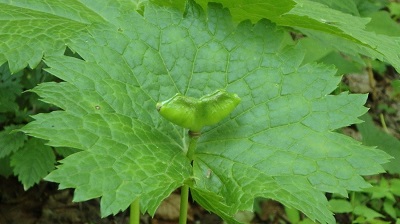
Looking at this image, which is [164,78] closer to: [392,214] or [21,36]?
[21,36]

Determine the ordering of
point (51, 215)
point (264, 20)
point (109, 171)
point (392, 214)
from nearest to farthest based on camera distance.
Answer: point (109, 171)
point (264, 20)
point (51, 215)
point (392, 214)

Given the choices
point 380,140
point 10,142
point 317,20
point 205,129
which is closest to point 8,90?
point 10,142

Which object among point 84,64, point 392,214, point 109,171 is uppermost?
point 84,64

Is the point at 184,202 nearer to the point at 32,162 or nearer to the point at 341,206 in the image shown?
the point at 32,162

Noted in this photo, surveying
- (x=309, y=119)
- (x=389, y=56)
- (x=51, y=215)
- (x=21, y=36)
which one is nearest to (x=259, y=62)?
(x=309, y=119)

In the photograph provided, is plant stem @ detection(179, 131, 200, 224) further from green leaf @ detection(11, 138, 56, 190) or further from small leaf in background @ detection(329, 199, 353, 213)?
small leaf in background @ detection(329, 199, 353, 213)

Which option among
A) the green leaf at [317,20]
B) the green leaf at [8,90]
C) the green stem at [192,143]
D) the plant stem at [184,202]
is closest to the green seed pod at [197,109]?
the green stem at [192,143]

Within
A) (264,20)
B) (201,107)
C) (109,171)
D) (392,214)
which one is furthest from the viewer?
(392,214)

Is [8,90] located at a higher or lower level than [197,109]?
lower
